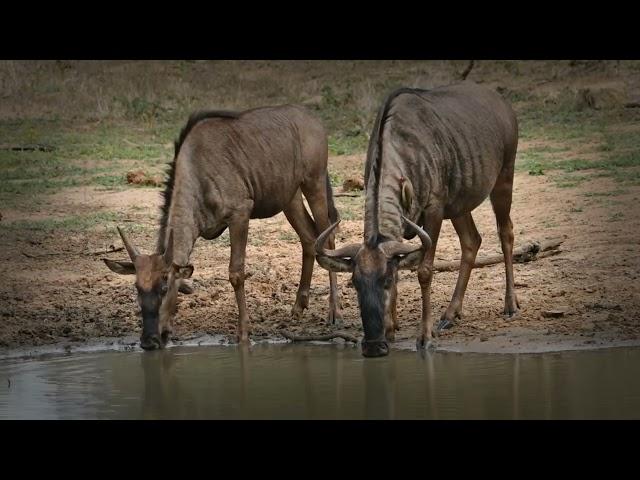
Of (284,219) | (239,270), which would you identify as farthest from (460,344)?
(284,219)

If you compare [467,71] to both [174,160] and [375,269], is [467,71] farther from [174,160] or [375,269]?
[375,269]

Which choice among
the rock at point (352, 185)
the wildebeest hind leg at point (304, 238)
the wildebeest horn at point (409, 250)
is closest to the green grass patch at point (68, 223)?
the rock at point (352, 185)

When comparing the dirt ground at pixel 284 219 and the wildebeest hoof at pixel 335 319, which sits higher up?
the dirt ground at pixel 284 219

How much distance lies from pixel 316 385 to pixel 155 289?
1636 millimetres

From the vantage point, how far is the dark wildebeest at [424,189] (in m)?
9.66

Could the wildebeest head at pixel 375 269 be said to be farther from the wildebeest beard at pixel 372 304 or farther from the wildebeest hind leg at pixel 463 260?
the wildebeest hind leg at pixel 463 260

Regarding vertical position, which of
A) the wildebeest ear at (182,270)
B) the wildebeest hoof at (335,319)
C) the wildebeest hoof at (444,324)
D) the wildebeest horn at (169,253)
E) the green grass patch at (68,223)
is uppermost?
the wildebeest horn at (169,253)

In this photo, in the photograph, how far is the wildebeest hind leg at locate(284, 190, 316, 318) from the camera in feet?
38.9

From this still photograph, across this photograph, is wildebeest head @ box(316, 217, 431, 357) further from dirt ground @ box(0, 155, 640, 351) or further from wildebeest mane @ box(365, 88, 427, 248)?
dirt ground @ box(0, 155, 640, 351)

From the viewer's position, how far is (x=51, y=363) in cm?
1036

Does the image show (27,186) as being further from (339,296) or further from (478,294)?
(478,294)

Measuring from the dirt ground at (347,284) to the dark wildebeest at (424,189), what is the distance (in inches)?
20.7

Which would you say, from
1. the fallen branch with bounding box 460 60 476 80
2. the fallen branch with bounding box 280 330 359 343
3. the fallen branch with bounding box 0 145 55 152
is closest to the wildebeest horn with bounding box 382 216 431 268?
the fallen branch with bounding box 280 330 359 343

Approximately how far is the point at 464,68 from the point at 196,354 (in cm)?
1539
